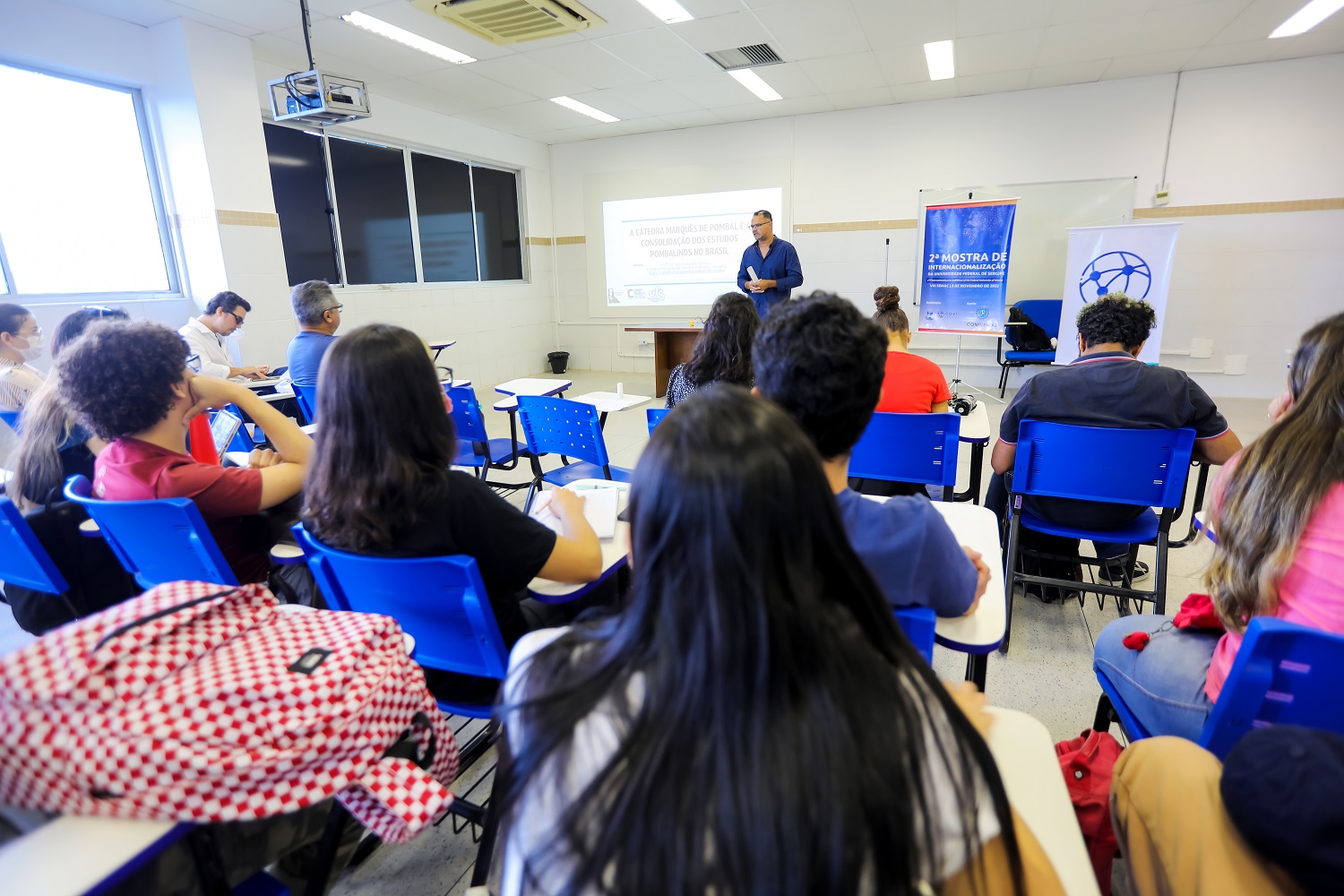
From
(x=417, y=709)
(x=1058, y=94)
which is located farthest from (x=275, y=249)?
(x=1058, y=94)

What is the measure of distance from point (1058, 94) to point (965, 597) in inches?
274

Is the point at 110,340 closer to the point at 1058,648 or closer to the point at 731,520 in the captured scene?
the point at 731,520

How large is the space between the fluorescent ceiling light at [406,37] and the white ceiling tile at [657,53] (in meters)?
1.15

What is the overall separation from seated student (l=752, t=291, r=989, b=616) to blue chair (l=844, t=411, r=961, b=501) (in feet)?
3.48

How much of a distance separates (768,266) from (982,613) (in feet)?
14.8

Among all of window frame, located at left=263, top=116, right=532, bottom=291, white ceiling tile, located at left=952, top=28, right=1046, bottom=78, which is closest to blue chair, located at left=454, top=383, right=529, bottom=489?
window frame, located at left=263, top=116, right=532, bottom=291

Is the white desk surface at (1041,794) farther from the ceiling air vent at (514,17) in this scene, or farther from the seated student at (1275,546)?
the ceiling air vent at (514,17)

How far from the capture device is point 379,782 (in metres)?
0.85

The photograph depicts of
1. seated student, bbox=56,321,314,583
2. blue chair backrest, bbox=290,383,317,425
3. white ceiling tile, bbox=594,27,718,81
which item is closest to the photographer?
seated student, bbox=56,321,314,583

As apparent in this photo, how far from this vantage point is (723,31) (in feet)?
15.1

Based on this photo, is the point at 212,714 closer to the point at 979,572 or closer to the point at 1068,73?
the point at 979,572

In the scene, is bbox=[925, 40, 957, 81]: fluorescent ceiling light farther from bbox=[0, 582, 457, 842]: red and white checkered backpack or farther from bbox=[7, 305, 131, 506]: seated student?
bbox=[0, 582, 457, 842]: red and white checkered backpack

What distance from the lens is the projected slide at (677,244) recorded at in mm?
7555

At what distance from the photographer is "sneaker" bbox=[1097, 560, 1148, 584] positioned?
8.41 ft
